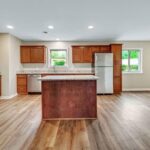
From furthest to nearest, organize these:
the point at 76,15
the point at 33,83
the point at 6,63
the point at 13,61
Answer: the point at 33,83 → the point at 13,61 → the point at 6,63 → the point at 76,15

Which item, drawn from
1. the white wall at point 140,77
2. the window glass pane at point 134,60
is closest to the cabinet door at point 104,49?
the white wall at point 140,77

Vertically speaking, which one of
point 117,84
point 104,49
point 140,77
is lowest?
point 117,84

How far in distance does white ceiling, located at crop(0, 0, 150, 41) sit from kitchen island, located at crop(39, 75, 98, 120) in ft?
5.22

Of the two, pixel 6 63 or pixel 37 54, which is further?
pixel 37 54

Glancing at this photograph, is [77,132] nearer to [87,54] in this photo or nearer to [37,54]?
[87,54]

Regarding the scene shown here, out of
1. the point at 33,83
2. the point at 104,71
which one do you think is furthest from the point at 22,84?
the point at 104,71

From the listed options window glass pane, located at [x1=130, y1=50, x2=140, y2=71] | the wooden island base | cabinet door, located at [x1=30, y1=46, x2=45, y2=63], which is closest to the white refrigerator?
window glass pane, located at [x1=130, y1=50, x2=140, y2=71]

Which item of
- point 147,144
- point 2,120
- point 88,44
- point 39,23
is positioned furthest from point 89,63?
point 147,144

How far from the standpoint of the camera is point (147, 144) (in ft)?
8.71

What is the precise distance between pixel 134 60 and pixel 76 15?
5.16 metres

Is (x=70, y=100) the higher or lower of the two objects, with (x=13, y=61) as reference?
lower

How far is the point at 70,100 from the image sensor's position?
407 centimetres

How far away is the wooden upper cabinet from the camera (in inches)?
327

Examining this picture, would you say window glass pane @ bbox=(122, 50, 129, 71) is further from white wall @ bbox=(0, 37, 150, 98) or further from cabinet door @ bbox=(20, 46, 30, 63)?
cabinet door @ bbox=(20, 46, 30, 63)
